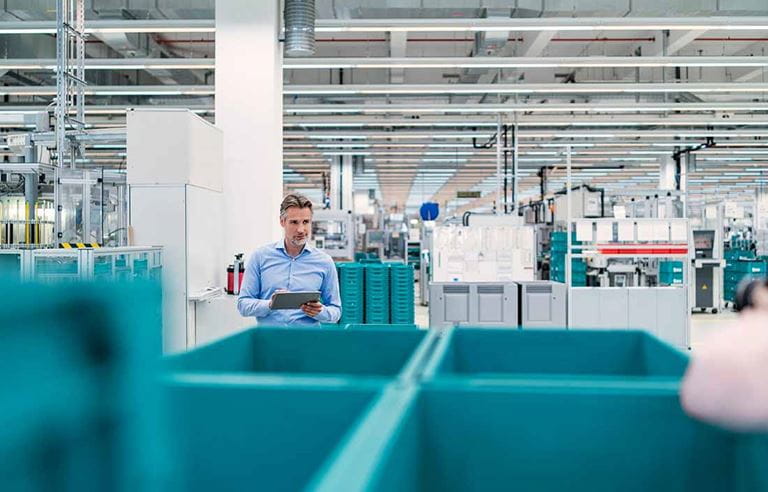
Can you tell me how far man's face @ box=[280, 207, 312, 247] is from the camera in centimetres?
339

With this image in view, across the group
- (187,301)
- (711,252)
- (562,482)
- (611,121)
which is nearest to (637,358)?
(562,482)

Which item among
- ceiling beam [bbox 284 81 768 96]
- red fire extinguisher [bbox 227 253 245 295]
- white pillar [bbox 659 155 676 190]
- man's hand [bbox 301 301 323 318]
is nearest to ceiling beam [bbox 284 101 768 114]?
ceiling beam [bbox 284 81 768 96]

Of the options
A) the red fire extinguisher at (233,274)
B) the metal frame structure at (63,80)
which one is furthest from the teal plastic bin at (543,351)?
the metal frame structure at (63,80)

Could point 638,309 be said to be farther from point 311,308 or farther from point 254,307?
point 254,307

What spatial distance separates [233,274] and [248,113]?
5.35 feet

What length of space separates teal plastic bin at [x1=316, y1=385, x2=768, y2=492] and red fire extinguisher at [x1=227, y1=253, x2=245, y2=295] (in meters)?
4.38

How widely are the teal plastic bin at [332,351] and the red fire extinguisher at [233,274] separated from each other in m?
3.32

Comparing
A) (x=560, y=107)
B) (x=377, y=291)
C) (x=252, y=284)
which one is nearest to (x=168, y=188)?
(x=252, y=284)

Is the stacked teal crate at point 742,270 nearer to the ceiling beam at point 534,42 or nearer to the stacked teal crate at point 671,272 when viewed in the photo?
the stacked teal crate at point 671,272

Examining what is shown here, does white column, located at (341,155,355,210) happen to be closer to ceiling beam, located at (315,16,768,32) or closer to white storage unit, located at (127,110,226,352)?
ceiling beam, located at (315,16,768,32)

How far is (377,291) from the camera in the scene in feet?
29.1

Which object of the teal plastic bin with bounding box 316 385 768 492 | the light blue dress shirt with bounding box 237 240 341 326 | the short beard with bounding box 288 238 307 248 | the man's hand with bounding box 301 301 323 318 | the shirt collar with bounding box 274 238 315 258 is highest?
the short beard with bounding box 288 238 307 248

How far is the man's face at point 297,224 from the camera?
11.1ft

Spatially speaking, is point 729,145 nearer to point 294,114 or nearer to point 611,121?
point 611,121
